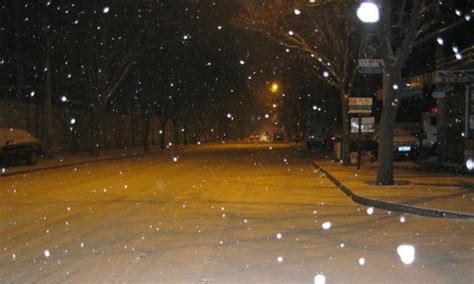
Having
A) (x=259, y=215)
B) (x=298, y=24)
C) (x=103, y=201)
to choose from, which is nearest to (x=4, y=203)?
(x=103, y=201)

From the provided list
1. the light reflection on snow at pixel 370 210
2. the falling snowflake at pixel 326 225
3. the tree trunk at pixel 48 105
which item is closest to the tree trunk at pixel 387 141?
the light reflection on snow at pixel 370 210

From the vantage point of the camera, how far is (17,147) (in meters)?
30.0

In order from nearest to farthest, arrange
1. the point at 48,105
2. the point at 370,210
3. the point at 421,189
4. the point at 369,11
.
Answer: the point at 370,210 < the point at 421,189 < the point at 369,11 < the point at 48,105

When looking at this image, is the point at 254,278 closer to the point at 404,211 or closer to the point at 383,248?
the point at 383,248

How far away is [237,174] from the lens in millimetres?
25719

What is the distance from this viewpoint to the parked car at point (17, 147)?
29.0 m

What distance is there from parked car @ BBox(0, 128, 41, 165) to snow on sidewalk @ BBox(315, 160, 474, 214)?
1531 cm

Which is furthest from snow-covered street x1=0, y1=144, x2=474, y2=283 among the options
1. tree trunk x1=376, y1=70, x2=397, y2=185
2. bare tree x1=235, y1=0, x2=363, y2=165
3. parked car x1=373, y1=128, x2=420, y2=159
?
parked car x1=373, y1=128, x2=420, y2=159

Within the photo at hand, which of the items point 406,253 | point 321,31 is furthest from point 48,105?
point 406,253

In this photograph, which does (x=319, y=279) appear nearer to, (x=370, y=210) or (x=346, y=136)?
(x=370, y=210)

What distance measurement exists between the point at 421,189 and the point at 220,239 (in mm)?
8636

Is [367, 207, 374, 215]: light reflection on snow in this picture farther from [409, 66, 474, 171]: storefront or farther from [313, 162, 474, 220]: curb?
[409, 66, 474, 171]: storefront

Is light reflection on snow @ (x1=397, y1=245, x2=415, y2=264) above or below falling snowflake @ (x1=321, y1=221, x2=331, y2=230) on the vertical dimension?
below

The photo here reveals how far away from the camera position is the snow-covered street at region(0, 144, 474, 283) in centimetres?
796
